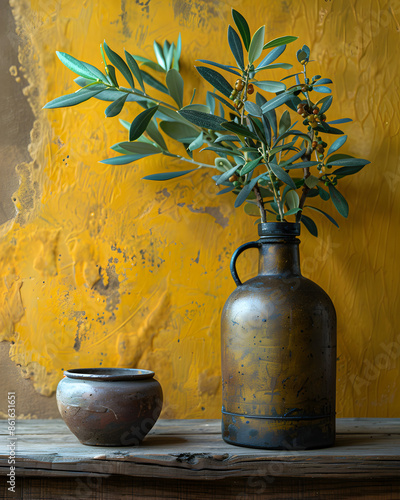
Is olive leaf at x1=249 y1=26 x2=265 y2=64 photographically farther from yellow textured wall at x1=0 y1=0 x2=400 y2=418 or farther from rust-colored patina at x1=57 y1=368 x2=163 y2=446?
rust-colored patina at x1=57 y1=368 x2=163 y2=446

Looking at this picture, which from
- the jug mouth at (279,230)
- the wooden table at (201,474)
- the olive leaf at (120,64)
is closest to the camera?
the wooden table at (201,474)

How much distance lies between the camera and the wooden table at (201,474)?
79 centimetres

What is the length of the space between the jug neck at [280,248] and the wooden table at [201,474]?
31 centimetres

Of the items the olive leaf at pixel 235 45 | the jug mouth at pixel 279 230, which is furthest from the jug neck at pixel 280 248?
the olive leaf at pixel 235 45

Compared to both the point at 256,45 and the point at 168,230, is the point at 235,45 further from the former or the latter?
the point at 168,230

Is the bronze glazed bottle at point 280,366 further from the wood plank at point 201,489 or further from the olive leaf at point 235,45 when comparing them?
the olive leaf at point 235,45

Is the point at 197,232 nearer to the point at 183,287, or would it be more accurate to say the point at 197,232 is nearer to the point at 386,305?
the point at 183,287

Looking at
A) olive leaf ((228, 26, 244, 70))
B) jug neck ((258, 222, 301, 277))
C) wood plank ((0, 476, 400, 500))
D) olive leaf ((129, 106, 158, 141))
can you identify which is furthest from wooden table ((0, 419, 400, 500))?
olive leaf ((228, 26, 244, 70))

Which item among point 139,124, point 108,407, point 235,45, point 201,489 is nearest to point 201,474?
point 201,489

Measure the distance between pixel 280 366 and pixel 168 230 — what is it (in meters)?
0.44

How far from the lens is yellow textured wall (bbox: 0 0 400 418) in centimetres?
114

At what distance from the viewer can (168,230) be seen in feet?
3.82

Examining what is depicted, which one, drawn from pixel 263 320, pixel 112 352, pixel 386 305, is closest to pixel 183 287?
pixel 112 352

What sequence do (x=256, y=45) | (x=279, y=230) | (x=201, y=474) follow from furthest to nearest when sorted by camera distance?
(x=256, y=45) → (x=279, y=230) → (x=201, y=474)
